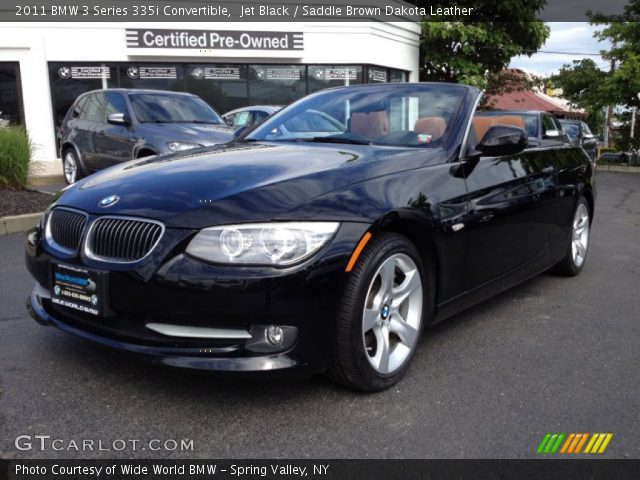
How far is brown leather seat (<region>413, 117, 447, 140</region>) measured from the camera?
370 centimetres

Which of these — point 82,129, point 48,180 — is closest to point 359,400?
point 82,129

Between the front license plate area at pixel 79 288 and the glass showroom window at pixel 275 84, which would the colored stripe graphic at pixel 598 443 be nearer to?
the front license plate area at pixel 79 288

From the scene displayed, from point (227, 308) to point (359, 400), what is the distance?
0.84 meters

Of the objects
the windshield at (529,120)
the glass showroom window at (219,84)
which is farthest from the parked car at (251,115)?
the windshield at (529,120)

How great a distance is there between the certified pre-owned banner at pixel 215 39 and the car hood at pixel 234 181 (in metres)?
13.4

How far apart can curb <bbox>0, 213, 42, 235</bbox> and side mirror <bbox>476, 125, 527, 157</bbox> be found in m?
5.40

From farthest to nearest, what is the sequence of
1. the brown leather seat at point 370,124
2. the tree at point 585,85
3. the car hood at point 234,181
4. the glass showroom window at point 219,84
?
the tree at point 585,85
the glass showroom window at point 219,84
the brown leather seat at point 370,124
the car hood at point 234,181

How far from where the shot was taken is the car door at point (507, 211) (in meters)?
3.56

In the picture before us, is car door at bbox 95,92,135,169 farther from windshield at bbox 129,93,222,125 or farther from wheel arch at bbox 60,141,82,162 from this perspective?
wheel arch at bbox 60,141,82,162

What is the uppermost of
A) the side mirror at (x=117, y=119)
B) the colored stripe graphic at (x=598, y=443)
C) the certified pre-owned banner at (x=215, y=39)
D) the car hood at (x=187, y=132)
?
the certified pre-owned banner at (x=215, y=39)

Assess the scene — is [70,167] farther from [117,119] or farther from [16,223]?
[16,223]

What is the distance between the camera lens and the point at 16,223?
7059mm

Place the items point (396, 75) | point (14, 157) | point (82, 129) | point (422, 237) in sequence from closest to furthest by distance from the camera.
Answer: point (422, 237) → point (14, 157) → point (82, 129) → point (396, 75)

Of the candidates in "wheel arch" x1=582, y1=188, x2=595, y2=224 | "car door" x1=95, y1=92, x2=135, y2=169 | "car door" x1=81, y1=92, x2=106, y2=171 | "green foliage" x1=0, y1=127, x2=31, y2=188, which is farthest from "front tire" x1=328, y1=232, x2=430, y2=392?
"green foliage" x1=0, y1=127, x2=31, y2=188
